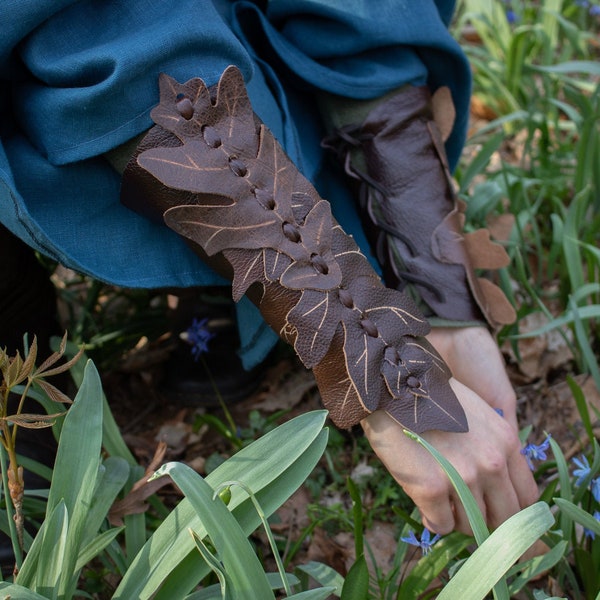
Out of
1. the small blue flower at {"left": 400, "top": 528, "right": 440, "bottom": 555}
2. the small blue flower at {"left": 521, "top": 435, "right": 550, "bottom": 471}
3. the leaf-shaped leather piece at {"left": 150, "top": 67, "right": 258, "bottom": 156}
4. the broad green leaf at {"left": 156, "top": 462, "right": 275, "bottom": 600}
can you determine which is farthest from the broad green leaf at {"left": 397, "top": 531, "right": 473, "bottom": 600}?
the leaf-shaped leather piece at {"left": 150, "top": 67, "right": 258, "bottom": 156}

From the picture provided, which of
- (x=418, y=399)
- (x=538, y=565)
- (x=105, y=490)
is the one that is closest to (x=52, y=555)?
(x=105, y=490)

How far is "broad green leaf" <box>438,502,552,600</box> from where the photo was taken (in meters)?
0.70

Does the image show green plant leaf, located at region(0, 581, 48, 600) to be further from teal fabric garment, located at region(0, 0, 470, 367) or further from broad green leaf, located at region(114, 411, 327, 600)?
teal fabric garment, located at region(0, 0, 470, 367)

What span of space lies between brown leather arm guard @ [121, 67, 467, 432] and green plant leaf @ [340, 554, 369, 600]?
160 millimetres

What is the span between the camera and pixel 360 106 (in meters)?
1.14

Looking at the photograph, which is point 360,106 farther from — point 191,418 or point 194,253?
point 191,418

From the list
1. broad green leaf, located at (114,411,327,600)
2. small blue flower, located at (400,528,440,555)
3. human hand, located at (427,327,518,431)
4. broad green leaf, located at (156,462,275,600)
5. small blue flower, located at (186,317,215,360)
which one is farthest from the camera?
small blue flower, located at (186,317,215,360)

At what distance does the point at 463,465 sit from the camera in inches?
34.1

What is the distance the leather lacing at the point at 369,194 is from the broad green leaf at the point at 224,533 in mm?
475

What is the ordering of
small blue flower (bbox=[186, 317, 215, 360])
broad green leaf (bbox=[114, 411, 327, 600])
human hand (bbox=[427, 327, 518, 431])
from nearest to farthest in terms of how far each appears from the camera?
broad green leaf (bbox=[114, 411, 327, 600]), human hand (bbox=[427, 327, 518, 431]), small blue flower (bbox=[186, 317, 215, 360])

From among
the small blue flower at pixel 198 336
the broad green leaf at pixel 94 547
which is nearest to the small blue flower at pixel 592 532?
the broad green leaf at pixel 94 547

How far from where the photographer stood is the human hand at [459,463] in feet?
2.84

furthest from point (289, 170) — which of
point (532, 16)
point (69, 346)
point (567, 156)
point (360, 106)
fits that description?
point (532, 16)

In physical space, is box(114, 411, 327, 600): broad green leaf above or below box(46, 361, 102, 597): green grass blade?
below
